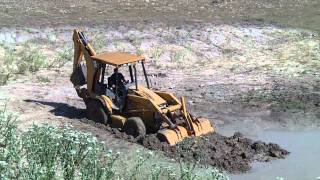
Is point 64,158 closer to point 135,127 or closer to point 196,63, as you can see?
point 135,127

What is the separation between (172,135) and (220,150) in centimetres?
111

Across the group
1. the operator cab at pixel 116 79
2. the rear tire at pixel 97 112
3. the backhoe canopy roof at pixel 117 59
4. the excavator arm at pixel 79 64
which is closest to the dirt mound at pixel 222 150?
the operator cab at pixel 116 79

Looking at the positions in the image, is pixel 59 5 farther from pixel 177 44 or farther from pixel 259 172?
pixel 259 172

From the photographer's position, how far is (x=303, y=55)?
24.0 meters

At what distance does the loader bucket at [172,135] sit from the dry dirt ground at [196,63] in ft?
0.79

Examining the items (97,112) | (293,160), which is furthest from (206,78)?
(293,160)

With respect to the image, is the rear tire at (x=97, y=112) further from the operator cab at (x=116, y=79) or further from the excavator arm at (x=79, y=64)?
the excavator arm at (x=79, y=64)

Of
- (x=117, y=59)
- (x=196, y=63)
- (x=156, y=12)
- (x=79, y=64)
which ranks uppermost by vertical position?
(x=117, y=59)

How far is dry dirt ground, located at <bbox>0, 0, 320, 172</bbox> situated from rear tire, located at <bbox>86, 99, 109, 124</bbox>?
0.21 metres

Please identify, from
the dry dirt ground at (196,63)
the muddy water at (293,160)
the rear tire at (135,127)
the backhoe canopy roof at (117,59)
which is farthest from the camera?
the dry dirt ground at (196,63)

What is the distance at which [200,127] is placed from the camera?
14719 mm

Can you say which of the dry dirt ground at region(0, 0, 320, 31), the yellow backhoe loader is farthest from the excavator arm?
the dry dirt ground at region(0, 0, 320, 31)

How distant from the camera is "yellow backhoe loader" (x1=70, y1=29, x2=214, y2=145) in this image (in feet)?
47.7

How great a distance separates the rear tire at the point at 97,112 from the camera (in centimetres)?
1552
